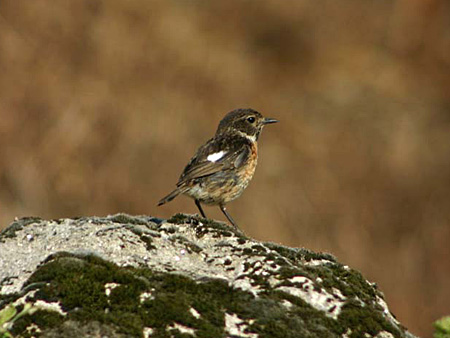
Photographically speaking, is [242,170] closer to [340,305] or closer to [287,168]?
[340,305]

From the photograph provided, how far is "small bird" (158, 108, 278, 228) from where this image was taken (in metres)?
9.52

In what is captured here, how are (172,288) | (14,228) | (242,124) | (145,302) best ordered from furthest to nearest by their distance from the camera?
1. (242,124)
2. (14,228)
3. (172,288)
4. (145,302)

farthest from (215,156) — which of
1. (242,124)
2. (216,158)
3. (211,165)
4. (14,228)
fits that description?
(14,228)

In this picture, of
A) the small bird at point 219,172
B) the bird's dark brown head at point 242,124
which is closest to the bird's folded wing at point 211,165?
the small bird at point 219,172

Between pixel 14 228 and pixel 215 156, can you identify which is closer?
pixel 14 228

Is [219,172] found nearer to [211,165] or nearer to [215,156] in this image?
[211,165]

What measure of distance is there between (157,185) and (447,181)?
607 cm

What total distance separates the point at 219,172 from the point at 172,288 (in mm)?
4115

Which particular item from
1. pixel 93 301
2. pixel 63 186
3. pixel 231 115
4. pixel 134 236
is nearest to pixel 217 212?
pixel 63 186

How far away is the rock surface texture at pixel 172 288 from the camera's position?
517 cm

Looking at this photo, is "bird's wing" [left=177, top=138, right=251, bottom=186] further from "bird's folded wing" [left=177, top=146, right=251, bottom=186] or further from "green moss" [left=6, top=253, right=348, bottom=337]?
"green moss" [left=6, top=253, right=348, bottom=337]

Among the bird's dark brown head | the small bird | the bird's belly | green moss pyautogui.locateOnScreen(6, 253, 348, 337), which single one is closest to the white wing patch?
the small bird

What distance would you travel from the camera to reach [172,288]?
18.2 feet

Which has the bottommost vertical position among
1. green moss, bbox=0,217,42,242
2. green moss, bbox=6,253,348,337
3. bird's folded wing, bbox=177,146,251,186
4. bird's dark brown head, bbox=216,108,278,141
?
green moss, bbox=6,253,348,337
